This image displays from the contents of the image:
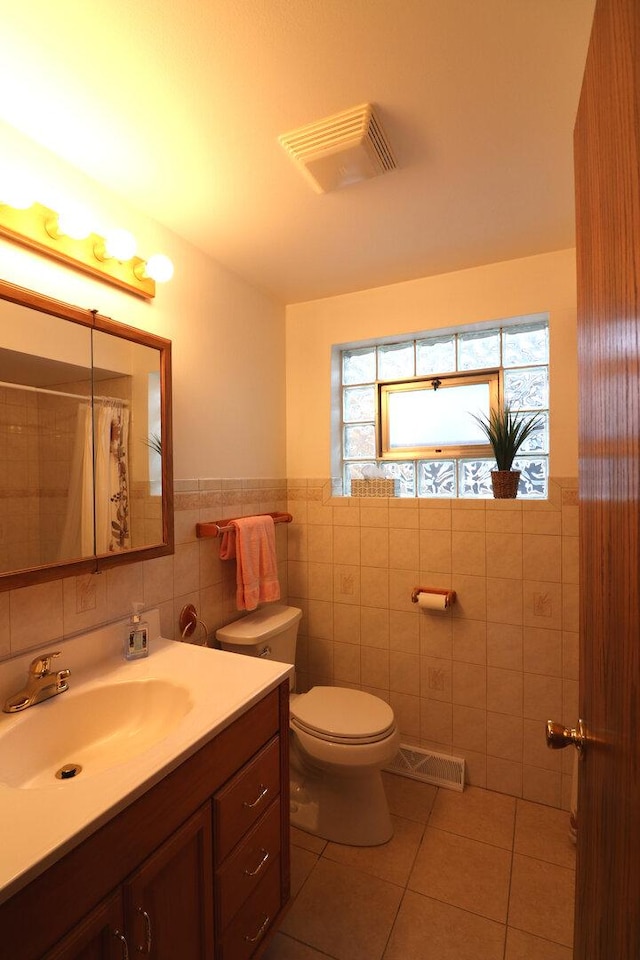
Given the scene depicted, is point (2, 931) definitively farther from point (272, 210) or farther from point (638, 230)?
point (272, 210)

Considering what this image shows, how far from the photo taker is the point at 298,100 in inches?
43.9

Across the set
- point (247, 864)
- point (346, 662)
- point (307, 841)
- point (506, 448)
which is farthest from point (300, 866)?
point (506, 448)

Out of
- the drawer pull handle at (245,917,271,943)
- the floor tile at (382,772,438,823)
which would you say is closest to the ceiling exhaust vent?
the drawer pull handle at (245,917,271,943)

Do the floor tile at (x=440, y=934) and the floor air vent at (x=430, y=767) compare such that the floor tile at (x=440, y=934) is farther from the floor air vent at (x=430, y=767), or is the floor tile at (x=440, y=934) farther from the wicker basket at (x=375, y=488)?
the wicker basket at (x=375, y=488)

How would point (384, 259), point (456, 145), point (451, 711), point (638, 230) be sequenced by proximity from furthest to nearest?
point (451, 711), point (384, 259), point (456, 145), point (638, 230)

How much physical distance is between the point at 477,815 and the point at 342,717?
2.41ft

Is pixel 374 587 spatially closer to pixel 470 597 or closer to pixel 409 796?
pixel 470 597

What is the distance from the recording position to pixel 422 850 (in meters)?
1.69

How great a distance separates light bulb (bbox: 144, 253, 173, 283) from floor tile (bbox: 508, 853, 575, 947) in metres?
2.35

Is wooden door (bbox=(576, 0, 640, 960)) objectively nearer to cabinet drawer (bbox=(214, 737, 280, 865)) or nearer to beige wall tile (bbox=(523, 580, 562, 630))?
cabinet drawer (bbox=(214, 737, 280, 865))

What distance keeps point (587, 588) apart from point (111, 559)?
1.22 metres

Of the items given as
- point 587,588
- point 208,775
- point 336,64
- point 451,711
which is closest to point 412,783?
point 451,711

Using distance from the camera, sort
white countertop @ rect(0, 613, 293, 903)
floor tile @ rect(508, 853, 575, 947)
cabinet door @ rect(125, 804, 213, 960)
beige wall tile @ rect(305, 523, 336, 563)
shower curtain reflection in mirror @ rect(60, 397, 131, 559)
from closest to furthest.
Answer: white countertop @ rect(0, 613, 293, 903) → cabinet door @ rect(125, 804, 213, 960) → shower curtain reflection in mirror @ rect(60, 397, 131, 559) → floor tile @ rect(508, 853, 575, 947) → beige wall tile @ rect(305, 523, 336, 563)

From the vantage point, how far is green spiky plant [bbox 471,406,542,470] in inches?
77.0
